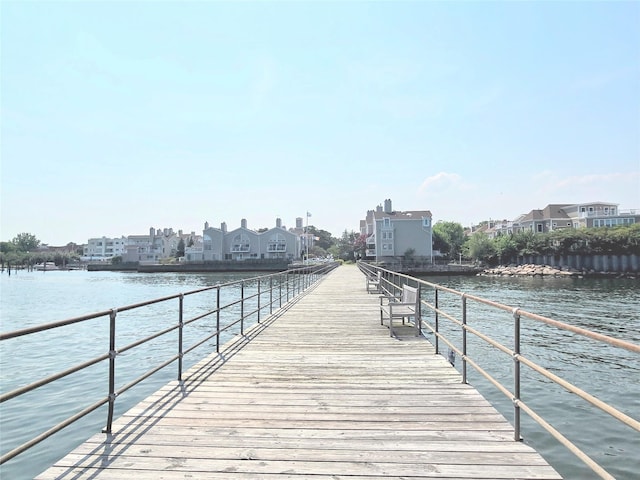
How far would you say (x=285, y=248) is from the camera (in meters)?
86.7

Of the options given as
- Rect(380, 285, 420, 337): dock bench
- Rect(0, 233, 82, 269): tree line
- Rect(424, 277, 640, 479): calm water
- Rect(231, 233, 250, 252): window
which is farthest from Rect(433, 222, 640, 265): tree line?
Rect(0, 233, 82, 269): tree line

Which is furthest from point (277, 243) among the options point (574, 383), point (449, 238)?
point (574, 383)

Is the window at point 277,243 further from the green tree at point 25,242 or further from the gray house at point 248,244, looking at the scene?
the green tree at point 25,242

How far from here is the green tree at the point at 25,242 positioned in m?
159

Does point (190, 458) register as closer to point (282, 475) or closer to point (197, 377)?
point (282, 475)

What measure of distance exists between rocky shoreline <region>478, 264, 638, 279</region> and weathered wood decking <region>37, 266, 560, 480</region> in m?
58.8

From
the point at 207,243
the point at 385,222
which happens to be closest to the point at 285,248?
the point at 207,243

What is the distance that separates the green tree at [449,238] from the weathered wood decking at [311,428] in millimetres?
83601

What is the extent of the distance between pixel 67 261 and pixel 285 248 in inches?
3518

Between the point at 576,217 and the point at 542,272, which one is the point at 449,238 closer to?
the point at 576,217

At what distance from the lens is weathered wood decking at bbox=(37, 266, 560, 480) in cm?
312

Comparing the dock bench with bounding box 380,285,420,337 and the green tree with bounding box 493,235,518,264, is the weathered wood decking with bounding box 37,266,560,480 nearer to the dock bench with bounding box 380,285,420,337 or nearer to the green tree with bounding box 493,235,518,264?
the dock bench with bounding box 380,285,420,337

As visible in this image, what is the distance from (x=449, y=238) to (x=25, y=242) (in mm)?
156227

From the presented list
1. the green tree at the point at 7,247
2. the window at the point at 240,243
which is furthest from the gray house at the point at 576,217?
the green tree at the point at 7,247
